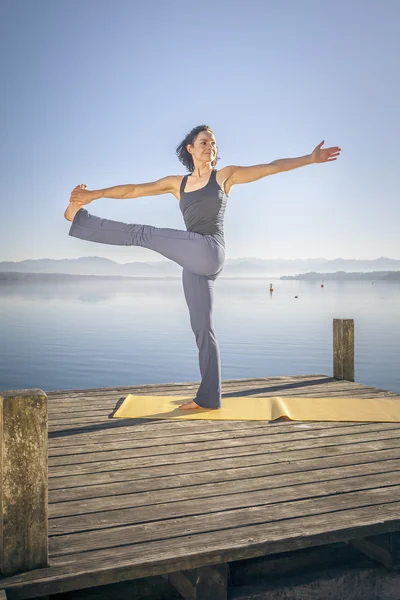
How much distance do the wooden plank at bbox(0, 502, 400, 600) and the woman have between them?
215 centimetres

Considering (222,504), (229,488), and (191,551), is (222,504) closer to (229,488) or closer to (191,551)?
(229,488)

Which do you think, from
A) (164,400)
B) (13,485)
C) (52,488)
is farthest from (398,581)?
(164,400)

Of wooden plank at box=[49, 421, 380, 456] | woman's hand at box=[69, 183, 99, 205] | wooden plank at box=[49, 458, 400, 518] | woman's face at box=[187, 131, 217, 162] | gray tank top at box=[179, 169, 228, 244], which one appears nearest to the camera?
wooden plank at box=[49, 458, 400, 518]

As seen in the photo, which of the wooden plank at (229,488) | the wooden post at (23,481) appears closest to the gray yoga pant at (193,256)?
the wooden plank at (229,488)

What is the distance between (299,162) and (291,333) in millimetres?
22485

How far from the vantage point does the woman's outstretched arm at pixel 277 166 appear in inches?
164

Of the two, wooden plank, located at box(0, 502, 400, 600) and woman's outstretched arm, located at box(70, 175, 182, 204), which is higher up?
woman's outstretched arm, located at box(70, 175, 182, 204)

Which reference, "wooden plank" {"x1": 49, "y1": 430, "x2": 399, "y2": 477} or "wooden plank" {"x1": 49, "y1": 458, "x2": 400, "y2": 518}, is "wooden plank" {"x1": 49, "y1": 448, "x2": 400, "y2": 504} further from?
"wooden plank" {"x1": 49, "y1": 430, "x2": 399, "y2": 477}

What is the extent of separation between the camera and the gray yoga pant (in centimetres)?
404

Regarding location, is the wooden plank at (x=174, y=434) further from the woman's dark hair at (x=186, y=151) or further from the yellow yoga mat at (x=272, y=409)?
the woman's dark hair at (x=186, y=151)

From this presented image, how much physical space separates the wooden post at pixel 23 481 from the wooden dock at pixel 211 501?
3.3 inches

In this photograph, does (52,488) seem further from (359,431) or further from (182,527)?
(359,431)

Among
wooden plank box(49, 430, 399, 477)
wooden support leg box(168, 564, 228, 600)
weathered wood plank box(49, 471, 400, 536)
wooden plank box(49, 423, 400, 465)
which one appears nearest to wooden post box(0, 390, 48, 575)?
weathered wood plank box(49, 471, 400, 536)

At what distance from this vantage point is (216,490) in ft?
10.2
